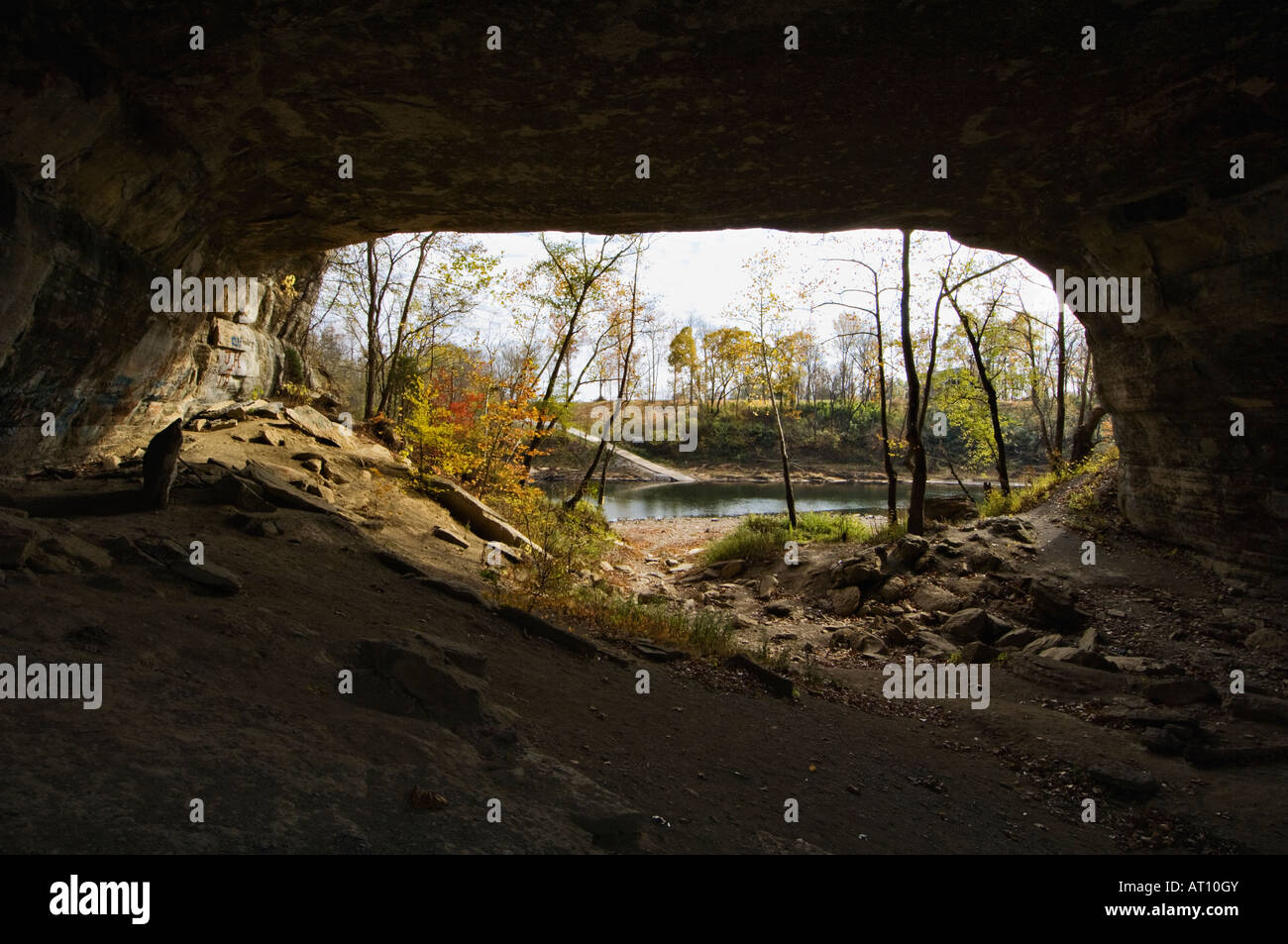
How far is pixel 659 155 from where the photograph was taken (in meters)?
7.75

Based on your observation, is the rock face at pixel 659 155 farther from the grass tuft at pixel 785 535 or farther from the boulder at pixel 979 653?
the grass tuft at pixel 785 535

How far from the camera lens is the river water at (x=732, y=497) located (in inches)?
1503

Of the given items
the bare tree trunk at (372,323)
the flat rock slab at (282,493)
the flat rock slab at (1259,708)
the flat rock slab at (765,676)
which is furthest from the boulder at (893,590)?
the bare tree trunk at (372,323)

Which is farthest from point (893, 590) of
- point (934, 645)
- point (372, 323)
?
point (372, 323)

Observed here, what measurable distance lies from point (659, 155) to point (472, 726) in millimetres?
6463

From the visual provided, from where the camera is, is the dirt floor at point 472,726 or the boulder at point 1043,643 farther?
the boulder at point 1043,643

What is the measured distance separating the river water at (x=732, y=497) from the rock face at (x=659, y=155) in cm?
2356

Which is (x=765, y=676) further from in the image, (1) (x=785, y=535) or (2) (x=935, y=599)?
(1) (x=785, y=535)

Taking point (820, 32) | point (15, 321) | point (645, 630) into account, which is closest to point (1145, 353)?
point (820, 32)

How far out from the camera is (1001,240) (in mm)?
10023

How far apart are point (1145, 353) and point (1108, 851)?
870 cm

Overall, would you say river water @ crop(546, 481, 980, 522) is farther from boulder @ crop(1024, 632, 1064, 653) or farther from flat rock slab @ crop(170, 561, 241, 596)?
flat rock slab @ crop(170, 561, 241, 596)
